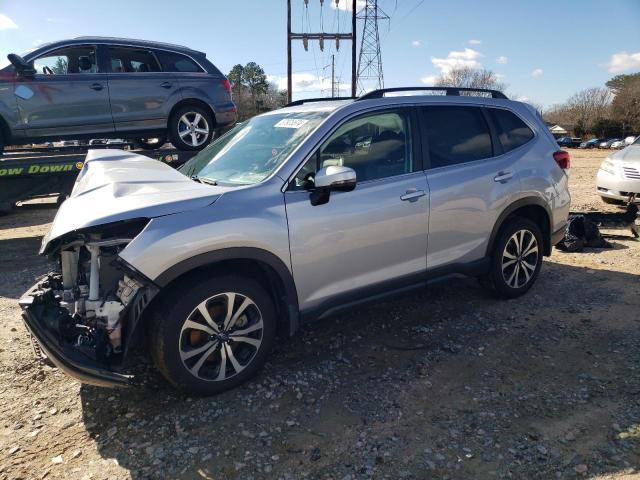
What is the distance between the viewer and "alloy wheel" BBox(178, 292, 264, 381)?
288cm

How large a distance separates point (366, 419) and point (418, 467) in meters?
0.47

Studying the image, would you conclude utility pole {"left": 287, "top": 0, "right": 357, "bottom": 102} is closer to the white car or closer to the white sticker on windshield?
the white car

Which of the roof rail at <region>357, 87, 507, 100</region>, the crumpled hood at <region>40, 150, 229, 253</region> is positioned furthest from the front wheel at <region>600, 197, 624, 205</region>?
the crumpled hood at <region>40, 150, 229, 253</region>

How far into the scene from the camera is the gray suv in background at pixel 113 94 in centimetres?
640

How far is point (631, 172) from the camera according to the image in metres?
8.10

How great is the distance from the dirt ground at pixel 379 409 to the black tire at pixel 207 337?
0.16 metres

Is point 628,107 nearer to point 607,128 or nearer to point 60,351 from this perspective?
point 607,128

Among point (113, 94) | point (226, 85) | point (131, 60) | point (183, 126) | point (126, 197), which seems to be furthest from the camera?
point (226, 85)

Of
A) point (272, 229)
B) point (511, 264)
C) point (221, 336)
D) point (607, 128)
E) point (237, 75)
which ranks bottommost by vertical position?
point (221, 336)

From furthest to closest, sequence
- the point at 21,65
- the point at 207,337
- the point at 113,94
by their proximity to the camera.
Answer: the point at 113,94 < the point at 21,65 < the point at 207,337

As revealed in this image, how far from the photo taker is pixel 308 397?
10.2 feet

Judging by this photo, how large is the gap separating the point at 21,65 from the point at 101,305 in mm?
5159

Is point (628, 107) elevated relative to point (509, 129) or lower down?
elevated

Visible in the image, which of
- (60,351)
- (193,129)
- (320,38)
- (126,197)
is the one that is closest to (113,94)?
(193,129)
